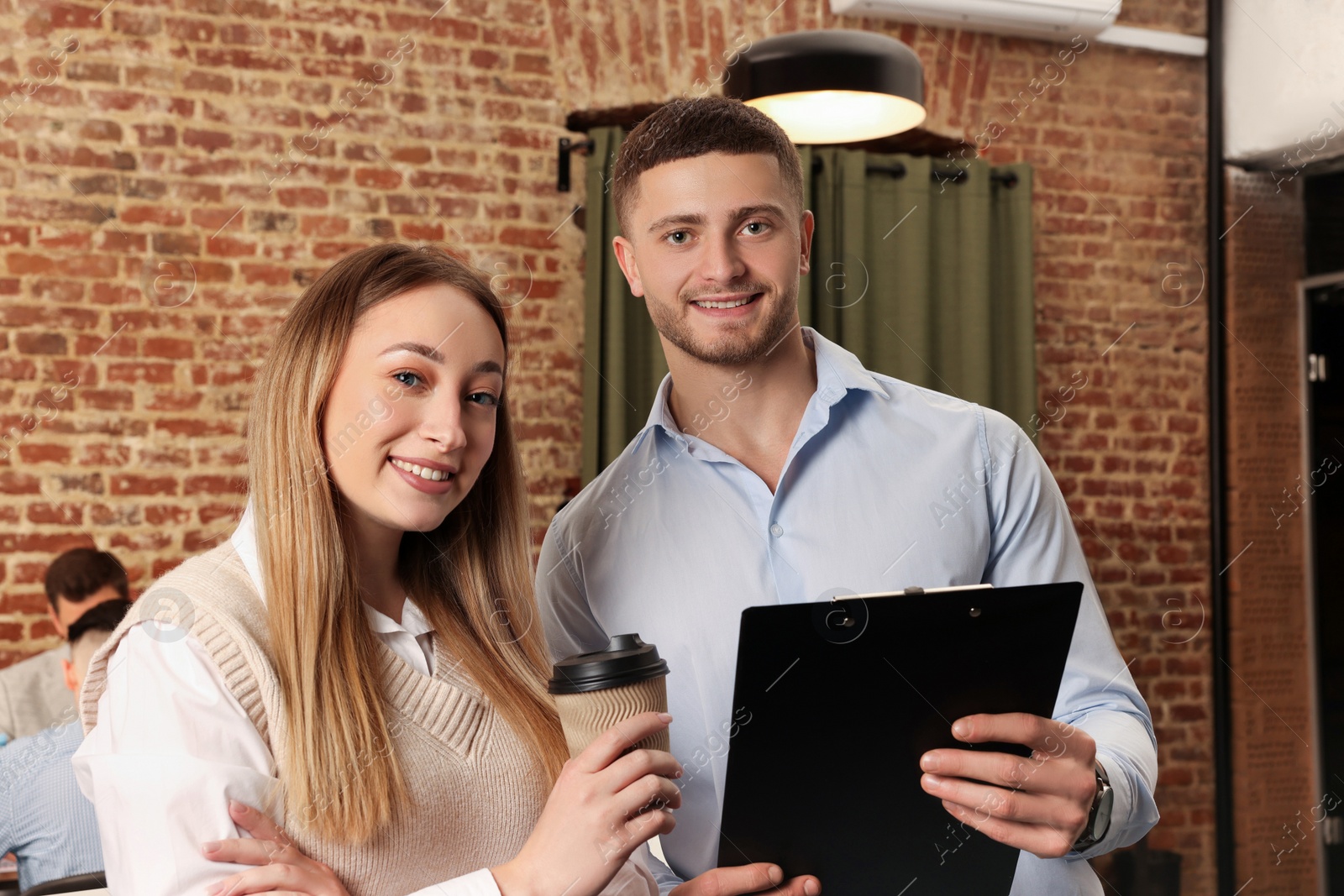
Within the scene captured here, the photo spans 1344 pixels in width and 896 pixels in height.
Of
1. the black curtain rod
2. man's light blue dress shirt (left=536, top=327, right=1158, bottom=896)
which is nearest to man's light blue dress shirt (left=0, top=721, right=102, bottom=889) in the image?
man's light blue dress shirt (left=536, top=327, right=1158, bottom=896)

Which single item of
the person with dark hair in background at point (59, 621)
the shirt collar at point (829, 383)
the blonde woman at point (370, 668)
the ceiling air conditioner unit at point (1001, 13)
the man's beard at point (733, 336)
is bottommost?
the person with dark hair in background at point (59, 621)

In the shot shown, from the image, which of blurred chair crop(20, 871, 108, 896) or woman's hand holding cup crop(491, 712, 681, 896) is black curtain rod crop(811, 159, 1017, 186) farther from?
woman's hand holding cup crop(491, 712, 681, 896)

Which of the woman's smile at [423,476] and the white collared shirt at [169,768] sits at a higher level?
the woman's smile at [423,476]

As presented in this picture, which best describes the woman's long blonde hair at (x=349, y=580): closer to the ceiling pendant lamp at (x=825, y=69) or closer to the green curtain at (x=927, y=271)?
the ceiling pendant lamp at (x=825, y=69)

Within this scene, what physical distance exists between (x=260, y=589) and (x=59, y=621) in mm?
2563

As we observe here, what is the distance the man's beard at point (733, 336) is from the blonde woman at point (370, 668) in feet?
0.88

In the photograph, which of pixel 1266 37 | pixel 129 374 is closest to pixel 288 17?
pixel 129 374

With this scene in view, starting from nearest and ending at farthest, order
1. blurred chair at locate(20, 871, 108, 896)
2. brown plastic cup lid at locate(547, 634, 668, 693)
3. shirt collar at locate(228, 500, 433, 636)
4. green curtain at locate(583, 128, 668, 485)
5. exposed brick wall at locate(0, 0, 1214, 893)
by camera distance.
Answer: brown plastic cup lid at locate(547, 634, 668, 693) → shirt collar at locate(228, 500, 433, 636) → blurred chair at locate(20, 871, 108, 896) → exposed brick wall at locate(0, 0, 1214, 893) → green curtain at locate(583, 128, 668, 485)

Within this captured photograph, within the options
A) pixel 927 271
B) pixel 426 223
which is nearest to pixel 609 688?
pixel 426 223

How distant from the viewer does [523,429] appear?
3.91 m

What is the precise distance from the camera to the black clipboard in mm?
1115

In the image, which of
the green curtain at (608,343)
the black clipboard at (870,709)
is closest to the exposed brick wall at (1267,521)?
the green curtain at (608,343)

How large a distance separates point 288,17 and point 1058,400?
3.12 meters

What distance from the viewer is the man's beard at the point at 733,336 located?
1645mm
